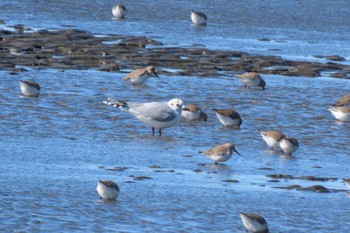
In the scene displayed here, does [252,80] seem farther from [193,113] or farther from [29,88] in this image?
[29,88]

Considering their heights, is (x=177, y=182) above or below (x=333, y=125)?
below

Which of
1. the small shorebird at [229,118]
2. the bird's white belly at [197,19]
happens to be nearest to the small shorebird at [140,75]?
the small shorebird at [229,118]

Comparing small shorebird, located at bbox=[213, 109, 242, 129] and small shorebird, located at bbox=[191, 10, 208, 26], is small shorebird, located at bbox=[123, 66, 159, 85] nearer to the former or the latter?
small shorebird, located at bbox=[213, 109, 242, 129]

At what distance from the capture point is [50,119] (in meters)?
18.1

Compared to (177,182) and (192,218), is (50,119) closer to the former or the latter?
(177,182)

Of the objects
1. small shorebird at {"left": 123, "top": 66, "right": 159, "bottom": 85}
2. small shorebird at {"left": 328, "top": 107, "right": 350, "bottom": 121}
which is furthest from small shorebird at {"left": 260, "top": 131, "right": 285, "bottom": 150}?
small shorebird at {"left": 123, "top": 66, "right": 159, "bottom": 85}

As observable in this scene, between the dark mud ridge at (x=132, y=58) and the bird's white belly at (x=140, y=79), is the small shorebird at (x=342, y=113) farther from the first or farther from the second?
the dark mud ridge at (x=132, y=58)

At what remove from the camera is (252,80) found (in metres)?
22.5

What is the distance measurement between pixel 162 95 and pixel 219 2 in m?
18.0

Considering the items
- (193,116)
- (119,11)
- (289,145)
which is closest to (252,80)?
(193,116)

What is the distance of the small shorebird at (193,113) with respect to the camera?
18453 millimetres

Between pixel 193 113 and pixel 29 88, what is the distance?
3.34 meters

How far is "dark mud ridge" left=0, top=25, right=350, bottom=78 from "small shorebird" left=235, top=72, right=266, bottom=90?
4.97ft

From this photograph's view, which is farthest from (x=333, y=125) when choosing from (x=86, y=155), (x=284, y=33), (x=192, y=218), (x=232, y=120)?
(x=284, y=33)
